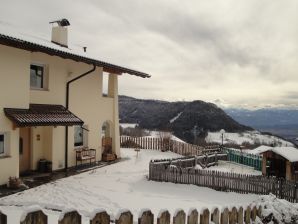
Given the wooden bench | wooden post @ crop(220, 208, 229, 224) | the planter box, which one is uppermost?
wooden post @ crop(220, 208, 229, 224)

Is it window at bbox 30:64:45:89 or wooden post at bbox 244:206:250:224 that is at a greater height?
window at bbox 30:64:45:89

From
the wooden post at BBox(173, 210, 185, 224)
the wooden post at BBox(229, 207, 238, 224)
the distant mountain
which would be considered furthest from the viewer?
the distant mountain

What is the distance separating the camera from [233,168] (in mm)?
22844

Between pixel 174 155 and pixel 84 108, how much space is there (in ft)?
30.8

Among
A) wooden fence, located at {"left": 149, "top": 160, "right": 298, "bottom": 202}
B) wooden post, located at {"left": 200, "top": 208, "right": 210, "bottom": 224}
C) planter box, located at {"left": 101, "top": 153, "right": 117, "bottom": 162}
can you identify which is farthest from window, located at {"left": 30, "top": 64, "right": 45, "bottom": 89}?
wooden post, located at {"left": 200, "top": 208, "right": 210, "bottom": 224}

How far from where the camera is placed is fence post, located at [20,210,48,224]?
268 cm

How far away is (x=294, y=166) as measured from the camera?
17.8 meters

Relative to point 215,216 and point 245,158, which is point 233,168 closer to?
→ point 245,158

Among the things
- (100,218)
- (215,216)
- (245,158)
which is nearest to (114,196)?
(215,216)

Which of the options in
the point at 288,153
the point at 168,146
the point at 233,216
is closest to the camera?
the point at 233,216

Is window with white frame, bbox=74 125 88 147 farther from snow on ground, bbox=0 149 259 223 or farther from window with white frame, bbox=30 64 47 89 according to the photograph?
window with white frame, bbox=30 64 47 89

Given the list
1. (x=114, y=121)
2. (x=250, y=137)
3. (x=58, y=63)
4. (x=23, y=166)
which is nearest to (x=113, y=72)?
(x=114, y=121)

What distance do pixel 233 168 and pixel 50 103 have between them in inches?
499

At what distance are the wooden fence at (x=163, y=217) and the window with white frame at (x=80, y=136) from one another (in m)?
14.2
